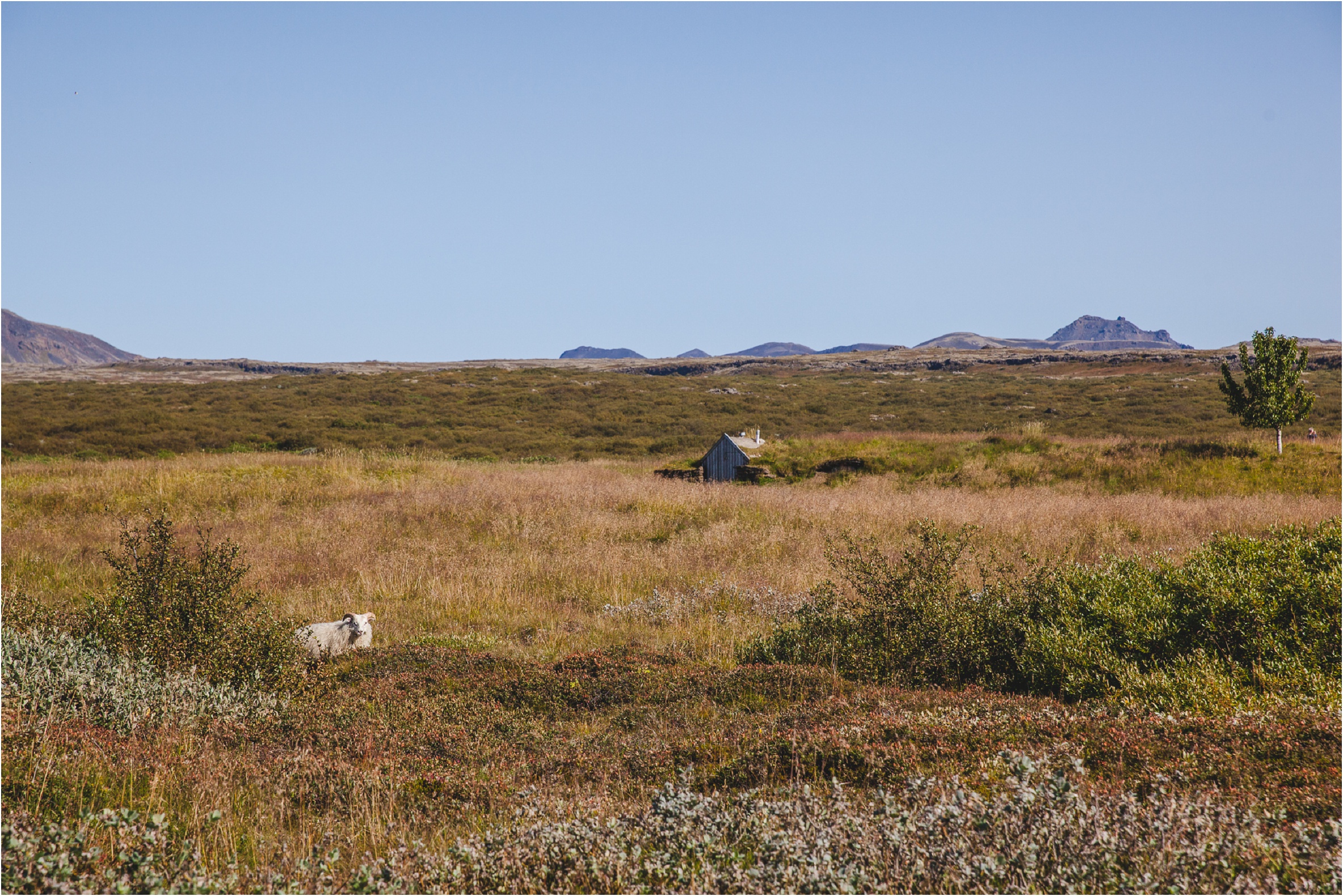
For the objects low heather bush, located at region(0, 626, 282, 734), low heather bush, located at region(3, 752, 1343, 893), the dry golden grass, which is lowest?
the dry golden grass

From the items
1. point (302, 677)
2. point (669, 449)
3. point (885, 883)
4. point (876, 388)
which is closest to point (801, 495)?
point (302, 677)

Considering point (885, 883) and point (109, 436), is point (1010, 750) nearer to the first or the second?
point (885, 883)

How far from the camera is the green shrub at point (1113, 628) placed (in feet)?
18.2

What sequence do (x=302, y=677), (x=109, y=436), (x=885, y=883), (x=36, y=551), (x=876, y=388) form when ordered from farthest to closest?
(x=876, y=388), (x=109, y=436), (x=36, y=551), (x=302, y=677), (x=885, y=883)

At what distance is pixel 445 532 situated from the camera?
1418 centimetres

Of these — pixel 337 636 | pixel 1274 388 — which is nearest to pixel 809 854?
pixel 337 636

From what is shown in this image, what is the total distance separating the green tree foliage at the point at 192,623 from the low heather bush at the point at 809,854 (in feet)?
9.69

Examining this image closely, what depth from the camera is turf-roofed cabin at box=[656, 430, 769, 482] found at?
2430 centimetres

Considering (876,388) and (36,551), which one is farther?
(876,388)

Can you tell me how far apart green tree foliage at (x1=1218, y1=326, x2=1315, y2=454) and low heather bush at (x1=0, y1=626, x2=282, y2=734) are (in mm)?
29495

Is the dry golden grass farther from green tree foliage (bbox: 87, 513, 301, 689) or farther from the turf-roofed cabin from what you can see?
the turf-roofed cabin

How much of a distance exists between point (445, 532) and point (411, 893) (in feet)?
38.1

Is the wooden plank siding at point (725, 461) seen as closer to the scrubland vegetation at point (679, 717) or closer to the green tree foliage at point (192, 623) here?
the scrubland vegetation at point (679, 717)

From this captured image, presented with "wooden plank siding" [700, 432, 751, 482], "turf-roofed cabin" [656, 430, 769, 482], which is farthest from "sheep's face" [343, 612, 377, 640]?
"wooden plank siding" [700, 432, 751, 482]
